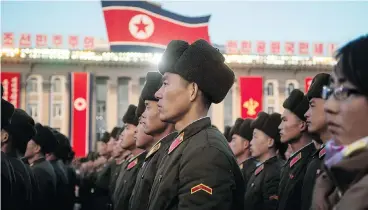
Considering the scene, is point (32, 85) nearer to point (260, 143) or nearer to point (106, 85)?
point (106, 85)

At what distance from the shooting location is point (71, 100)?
27.0 meters

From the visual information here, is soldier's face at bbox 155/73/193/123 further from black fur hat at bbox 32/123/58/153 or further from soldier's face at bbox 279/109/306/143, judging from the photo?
black fur hat at bbox 32/123/58/153

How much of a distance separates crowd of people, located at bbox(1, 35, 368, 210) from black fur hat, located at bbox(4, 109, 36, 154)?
1 centimetres

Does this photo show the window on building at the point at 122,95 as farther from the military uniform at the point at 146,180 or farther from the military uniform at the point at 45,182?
the military uniform at the point at 146,180

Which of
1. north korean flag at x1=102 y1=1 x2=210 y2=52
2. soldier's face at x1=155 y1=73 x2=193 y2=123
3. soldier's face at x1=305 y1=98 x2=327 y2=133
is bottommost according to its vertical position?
soldier's face at x1=305 y1=98 x2=327 y2=133

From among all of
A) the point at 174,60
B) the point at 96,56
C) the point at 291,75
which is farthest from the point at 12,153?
the point at 291,75

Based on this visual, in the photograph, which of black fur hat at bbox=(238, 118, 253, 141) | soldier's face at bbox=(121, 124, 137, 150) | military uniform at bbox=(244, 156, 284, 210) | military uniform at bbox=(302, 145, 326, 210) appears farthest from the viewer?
black fur hat at bbox=(238, 118, 253, 141)

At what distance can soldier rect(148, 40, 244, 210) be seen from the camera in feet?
9.98

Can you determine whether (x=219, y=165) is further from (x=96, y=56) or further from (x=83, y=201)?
(x=96, y=56)

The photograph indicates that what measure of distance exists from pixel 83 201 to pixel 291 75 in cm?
3893

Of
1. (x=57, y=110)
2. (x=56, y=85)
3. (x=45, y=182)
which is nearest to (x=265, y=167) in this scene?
(x=45, y=182)

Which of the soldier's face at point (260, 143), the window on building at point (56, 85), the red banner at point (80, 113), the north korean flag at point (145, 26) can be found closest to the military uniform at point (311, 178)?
the soldier's face at point (260, 143)

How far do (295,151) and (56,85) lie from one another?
45.5 m

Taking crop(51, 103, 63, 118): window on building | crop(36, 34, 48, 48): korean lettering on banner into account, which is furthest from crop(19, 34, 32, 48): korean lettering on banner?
crop(51, 103, 63, 118): window on building
